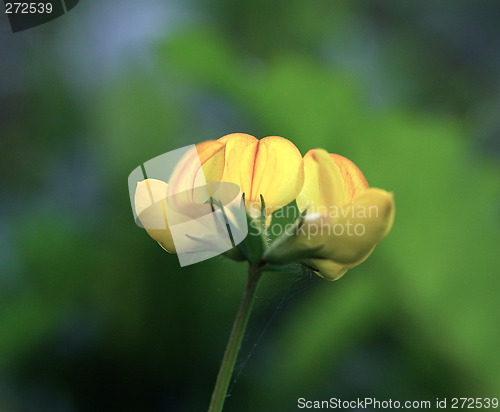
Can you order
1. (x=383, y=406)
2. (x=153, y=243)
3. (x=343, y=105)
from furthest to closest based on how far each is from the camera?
(x=343, y=105) < (x=153, y=243) < (x=383, y=406)

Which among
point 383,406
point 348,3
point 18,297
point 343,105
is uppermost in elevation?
point 348,3

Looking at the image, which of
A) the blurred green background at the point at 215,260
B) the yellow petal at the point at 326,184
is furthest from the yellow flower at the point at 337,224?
the blurred green background at the point at 215,260

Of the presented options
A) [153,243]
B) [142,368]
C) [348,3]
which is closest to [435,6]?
[348,3]

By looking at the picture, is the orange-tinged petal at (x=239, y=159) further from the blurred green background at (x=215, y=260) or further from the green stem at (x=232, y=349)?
the blurred green background at (x=215, y=260)

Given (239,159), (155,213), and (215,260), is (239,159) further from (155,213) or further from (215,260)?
(215,260)

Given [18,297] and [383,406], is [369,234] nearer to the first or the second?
[383,406]

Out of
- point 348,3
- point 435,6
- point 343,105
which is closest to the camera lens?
point 343,105

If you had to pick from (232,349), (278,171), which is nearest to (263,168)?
(278,171)
